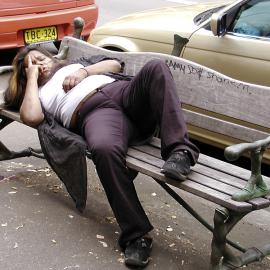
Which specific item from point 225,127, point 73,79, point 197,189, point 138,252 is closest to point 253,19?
point 225,127

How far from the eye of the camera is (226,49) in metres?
4.39

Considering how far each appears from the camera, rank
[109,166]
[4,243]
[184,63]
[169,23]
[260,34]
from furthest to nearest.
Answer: [169,23] → [260,34] → [184,63] → [4,243] → [109,166]

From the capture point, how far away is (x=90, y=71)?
4.03 metres

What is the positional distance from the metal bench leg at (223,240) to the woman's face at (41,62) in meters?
1.92

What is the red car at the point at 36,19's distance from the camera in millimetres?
6746

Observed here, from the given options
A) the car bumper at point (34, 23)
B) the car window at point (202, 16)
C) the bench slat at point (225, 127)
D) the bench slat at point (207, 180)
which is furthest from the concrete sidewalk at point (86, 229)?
the car bumper at point (34, 23)

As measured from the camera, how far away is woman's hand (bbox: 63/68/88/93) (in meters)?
3.90

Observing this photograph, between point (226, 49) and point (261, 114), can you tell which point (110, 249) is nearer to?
point (261, 114)

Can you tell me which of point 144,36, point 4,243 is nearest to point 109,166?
point 4,243

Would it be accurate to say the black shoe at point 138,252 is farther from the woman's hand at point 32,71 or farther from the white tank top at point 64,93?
the woman's hand at point 32,71

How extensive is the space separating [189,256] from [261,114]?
3.05ft

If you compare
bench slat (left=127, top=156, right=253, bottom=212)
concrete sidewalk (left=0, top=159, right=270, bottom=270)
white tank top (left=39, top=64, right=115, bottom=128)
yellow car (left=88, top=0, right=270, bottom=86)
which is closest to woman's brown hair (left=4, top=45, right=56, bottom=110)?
white tank top (left=39, top=64, right=115, bottom=128)

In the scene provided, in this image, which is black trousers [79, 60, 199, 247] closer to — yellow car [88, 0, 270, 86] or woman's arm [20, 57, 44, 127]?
woman's arm [20, 57, 44, 127]

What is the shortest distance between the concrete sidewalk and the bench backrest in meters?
0.64
